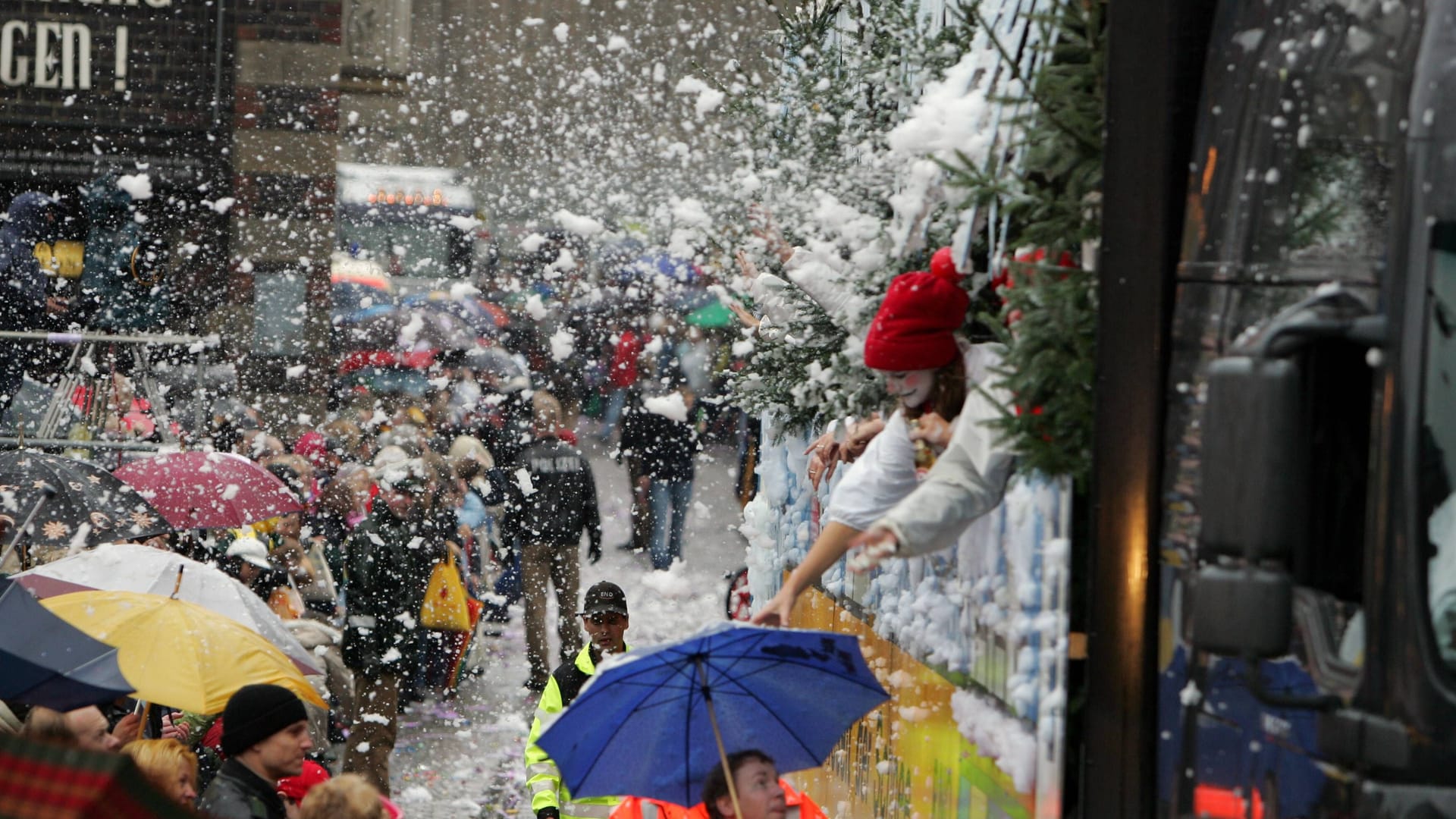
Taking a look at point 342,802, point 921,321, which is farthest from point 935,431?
point 342,802

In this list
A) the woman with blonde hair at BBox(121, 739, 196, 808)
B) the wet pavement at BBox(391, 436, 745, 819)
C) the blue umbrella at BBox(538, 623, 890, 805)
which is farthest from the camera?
the wet pavement at BBox(391, 436, 745, 819)

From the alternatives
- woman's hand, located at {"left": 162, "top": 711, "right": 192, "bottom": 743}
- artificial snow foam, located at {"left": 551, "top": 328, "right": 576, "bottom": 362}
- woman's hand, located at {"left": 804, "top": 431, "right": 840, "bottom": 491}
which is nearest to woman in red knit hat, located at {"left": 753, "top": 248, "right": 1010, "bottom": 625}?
woman's hand, located at {"left": 804, "top": 431, "right": 840, "bottom": 491}

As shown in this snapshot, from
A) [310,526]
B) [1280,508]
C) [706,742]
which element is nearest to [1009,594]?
[706,742]

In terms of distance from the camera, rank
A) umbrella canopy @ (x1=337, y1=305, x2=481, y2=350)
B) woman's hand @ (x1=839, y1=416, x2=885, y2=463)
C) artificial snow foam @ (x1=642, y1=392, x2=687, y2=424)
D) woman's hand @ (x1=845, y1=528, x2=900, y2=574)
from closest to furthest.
Answer: woman's hand @ (x1=845, y1=528, x2=900, y2=574), woman's hand @ (x1=839, y1=416, x2=885, y2=463), artificial snow foam @ (x1=642, y1=392, x2=687, y2=424), umbrella canopy @ (x1=337, y1=305, x2=481, y2=350)

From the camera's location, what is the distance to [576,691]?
6766 millimetres

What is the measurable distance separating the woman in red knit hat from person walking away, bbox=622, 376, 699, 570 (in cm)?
979

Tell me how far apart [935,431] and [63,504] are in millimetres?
4788

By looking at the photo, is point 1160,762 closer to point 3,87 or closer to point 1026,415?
point 1026,415

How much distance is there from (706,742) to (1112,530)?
1649 mm

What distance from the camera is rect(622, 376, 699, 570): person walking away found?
14.6 metres

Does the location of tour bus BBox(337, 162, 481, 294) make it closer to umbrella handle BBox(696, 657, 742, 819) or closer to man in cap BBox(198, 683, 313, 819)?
man in cap BBox(198, 683, 313, 819)

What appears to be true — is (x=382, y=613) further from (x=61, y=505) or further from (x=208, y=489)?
(x=61, y=505)

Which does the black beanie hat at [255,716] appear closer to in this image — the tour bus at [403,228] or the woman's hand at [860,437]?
the woman's hand at [860,437]

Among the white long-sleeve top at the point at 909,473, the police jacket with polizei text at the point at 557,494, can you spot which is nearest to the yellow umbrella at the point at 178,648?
the white long-sleeve top at the point at 909,473
